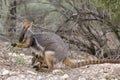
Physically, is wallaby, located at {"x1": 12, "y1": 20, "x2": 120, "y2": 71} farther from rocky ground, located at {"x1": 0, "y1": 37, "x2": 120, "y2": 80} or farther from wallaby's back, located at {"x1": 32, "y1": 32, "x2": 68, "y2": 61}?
rocky ground, located at {"x1": 0, "y1": 37, "x2": 120, "y2": 80}

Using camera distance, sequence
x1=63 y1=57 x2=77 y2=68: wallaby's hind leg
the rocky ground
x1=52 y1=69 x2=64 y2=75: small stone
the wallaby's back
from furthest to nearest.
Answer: x1=63 y1=57 x2=77 y2=68: wallaby's hind leg
the wallaby's back
x1=52 y1=69 x2=64 y2=75: small stone
the rocky ground

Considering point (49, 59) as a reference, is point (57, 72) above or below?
below

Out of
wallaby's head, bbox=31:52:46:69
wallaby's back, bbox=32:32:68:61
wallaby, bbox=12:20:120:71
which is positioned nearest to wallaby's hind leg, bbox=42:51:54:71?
wallaby, bbox=12:20:120:71

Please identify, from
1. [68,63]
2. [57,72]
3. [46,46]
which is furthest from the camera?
[68,63]

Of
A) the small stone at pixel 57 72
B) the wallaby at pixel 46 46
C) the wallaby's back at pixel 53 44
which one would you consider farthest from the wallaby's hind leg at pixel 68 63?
the small stone at pixel 57 72

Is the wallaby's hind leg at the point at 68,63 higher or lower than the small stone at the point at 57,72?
higher

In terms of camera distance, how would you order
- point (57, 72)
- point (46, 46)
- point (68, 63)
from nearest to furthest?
1. point (57, 72)
2. point (46, 46)
3. point (68, 63)

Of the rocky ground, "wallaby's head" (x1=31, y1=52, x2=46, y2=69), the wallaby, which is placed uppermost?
the wallaby

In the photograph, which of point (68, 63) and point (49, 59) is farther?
point (68, 63)

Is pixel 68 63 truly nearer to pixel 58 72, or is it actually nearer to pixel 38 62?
pixel 58 72

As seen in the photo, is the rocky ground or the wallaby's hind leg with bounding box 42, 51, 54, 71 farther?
the wallaby's hind leg with bounding box 42, 51, 54, 71

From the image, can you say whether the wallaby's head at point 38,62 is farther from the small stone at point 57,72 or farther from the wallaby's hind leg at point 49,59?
the small stone at point 57,72

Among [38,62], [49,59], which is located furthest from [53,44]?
[38,62]

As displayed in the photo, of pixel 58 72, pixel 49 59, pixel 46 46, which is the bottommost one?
pixel 58 72
